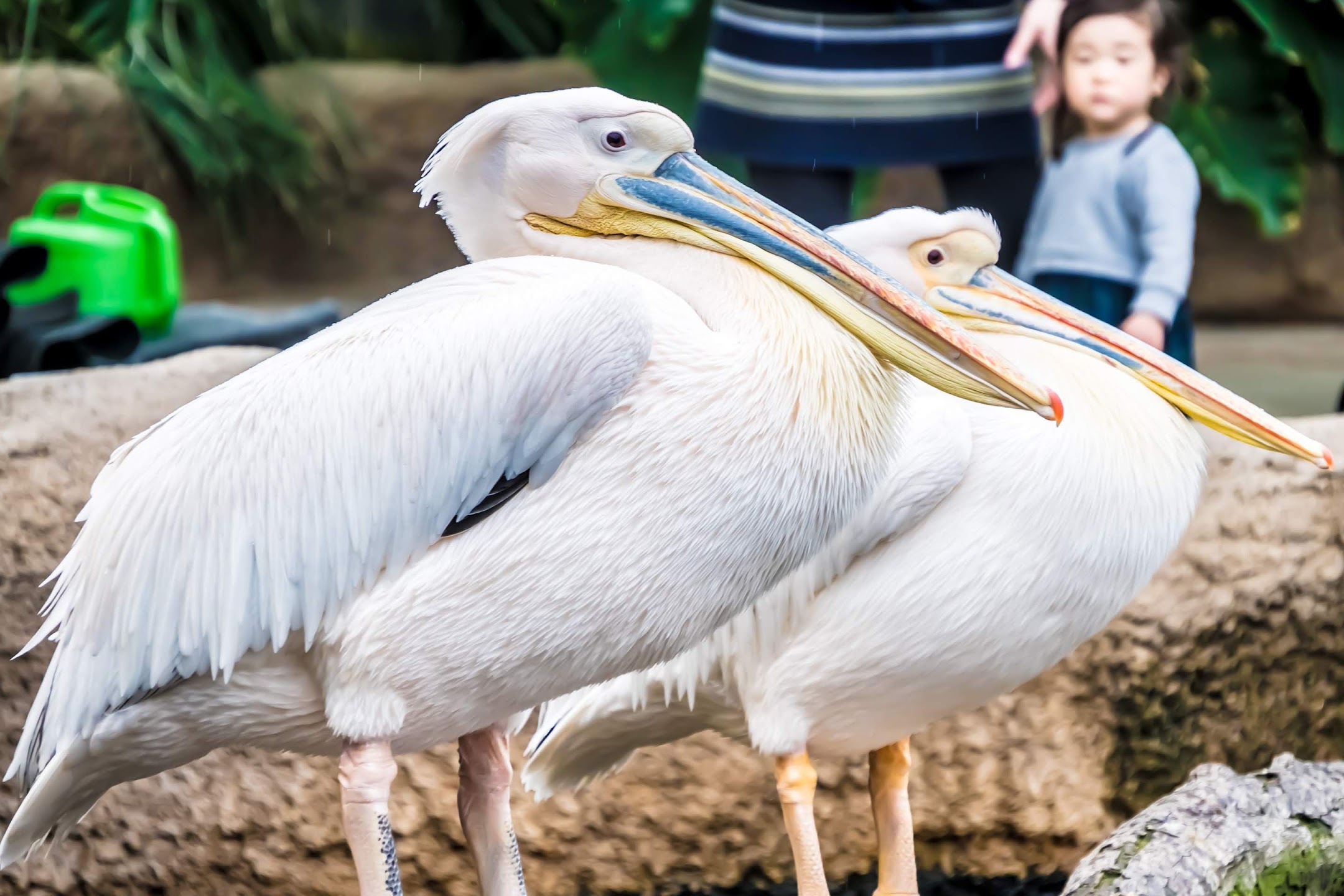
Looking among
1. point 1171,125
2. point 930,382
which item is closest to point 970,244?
point 930,382

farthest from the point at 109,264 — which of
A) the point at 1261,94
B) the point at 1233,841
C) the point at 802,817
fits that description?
the point at 1261,94

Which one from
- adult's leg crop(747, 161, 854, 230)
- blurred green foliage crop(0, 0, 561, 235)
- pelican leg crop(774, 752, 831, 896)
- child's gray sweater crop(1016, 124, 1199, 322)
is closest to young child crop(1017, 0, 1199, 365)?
child's gray sweater crop(1016, 124, 1199, 322)

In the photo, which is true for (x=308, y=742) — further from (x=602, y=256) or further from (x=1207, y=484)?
(x=1207, y=484)

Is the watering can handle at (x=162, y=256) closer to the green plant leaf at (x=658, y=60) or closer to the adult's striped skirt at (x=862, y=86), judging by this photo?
the adult's striped skirt at (x=862, y=86)

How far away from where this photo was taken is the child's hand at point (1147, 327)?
7.77 feet

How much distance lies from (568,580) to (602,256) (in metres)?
0.27

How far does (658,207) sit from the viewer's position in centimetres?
128

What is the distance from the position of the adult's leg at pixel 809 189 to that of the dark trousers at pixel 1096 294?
0.40 metres

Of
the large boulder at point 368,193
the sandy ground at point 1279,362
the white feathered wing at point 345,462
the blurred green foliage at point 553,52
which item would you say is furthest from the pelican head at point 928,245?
the large boulder at point 368,193

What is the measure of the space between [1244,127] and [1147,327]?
2.48 metres

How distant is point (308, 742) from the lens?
1.30 meters

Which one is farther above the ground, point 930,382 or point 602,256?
point 602,256

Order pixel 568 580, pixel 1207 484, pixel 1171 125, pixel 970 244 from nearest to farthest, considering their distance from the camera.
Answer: pixel 568 580
pixel 970 244
pixel 1207 484
pixel 1171 125

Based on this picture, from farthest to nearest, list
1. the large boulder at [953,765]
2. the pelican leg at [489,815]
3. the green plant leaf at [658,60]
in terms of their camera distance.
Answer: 1. the green plant leaf at [658,60]
2. the large boulder at [953,765]
3. the pelican leg at [489,815]
